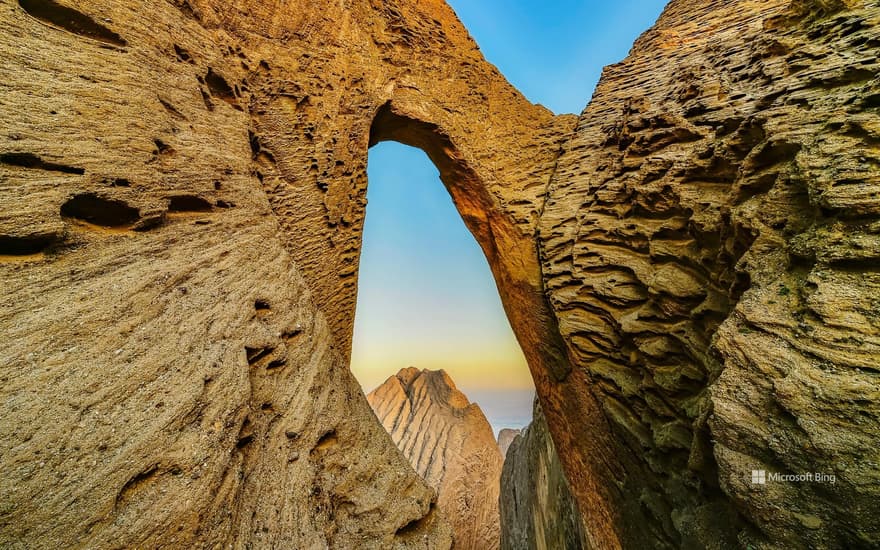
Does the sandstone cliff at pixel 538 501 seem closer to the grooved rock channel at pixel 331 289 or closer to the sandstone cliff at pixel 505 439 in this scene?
the grooved rock channel at pixel 331 289

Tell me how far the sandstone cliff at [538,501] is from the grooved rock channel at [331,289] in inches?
67.1

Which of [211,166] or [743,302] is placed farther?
[211,166]

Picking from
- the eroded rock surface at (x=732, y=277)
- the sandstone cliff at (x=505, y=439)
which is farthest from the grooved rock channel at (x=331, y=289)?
the sandstone cliff at (x=505, y=439)

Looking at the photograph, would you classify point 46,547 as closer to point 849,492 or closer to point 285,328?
point 285,328

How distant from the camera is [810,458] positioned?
2346mm

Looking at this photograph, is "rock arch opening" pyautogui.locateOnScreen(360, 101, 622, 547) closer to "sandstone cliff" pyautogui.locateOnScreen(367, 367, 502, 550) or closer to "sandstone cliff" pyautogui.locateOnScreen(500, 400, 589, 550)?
"sandstone cliff" pyautogui.locateOnScreen(500, 400, 589, 550)

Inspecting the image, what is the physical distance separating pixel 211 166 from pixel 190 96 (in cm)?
121

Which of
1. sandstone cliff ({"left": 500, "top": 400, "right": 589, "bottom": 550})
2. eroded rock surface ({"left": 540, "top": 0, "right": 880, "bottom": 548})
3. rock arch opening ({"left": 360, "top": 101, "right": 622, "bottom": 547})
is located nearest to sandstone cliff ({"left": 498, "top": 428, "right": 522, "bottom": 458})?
sandstone cliff ({"left": 500, "top": 400, "right": 589, "bottom": 550})

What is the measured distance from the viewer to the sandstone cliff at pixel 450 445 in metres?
19.3

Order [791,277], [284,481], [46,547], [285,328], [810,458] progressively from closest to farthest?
[46,547], [810,458], [791,277], [284,481], [285,328]

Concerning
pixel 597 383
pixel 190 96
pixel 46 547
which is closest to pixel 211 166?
pixel 190 96

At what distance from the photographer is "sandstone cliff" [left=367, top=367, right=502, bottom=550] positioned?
19328 millimetres

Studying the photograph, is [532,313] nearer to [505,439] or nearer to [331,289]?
[331,289]

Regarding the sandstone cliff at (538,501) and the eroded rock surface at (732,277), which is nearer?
the eroded rock surface at (732,277)
